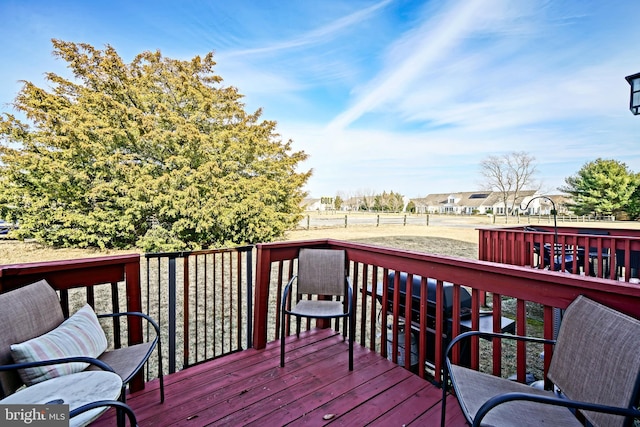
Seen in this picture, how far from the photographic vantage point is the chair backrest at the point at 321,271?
258cm

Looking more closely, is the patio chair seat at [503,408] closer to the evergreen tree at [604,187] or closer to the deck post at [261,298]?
the deck post at [261,298]

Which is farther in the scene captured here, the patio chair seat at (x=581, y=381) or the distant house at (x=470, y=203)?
the distant house at (x=470, y=203)

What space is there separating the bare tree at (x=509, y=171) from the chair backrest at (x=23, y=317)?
2695cm

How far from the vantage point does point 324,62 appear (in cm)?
764

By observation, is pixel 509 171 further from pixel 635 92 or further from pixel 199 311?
pixel 199 311

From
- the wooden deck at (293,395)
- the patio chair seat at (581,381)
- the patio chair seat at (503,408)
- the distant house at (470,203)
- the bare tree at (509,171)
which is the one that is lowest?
the wooden deck at (293,395)

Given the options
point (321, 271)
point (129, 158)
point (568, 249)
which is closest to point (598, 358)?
point (321, 271)

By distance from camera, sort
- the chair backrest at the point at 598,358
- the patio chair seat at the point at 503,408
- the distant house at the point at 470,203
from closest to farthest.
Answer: the chair backrest at the point at 598,358 < the patio chair seat at the point at 503,408 < the distant house at the point at 470,203

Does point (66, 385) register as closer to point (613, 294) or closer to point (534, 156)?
point (613, 294)

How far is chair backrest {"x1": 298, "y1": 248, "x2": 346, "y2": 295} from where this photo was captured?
2.58 meters

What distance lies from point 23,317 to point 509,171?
29.5 metres

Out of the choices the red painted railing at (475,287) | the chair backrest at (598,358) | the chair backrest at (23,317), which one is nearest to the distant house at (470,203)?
the red painted railing at (475,287)

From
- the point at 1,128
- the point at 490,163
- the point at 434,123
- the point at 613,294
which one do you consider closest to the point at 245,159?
the point at 1,128

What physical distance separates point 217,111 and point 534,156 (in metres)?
24.3
